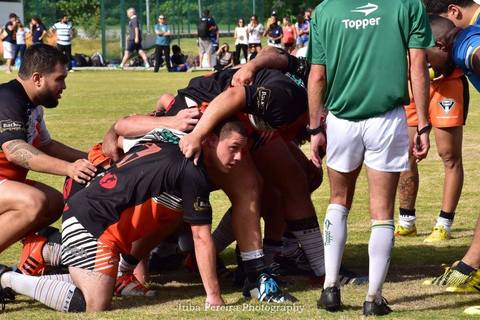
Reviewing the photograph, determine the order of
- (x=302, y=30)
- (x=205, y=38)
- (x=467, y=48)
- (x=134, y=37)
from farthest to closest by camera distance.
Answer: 1. (x=302, y=30)
2. (x=205, y=38)
3. (x=134, y=37)
4. (x=467, y=48)

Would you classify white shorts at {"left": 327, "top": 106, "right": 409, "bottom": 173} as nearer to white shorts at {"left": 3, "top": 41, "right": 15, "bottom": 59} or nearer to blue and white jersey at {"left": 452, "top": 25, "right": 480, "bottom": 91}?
blue and white jersey at {"left": 452, "top": 25, "right": 480, "bottom": 91}

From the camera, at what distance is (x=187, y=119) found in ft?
20.4

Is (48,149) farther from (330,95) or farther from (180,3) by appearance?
(180,3)

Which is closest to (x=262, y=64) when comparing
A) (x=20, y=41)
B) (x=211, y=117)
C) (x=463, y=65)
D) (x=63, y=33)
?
(x=211, y=117)

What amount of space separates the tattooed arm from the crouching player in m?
0.12

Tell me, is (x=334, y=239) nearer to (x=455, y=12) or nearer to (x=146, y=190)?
(x=146, y=190)

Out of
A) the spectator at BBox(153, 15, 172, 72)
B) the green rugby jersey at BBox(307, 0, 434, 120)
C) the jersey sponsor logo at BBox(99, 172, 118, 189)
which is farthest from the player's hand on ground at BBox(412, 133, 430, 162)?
the spectator at BBox(153, 15, 172, 72)

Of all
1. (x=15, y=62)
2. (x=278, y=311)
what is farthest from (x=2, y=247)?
(x=15, y=62)

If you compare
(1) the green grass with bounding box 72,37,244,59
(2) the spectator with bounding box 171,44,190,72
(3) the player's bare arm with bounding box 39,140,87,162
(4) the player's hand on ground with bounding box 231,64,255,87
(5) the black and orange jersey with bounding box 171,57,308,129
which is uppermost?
(4) the player's hand on ground with bounding box 231,64,255,87

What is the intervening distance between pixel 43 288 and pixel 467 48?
2.88 meters

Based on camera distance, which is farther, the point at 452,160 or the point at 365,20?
the point at 452,160

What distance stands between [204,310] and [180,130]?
1095mm

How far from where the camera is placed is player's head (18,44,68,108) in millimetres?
6699

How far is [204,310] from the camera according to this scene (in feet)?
19.3
